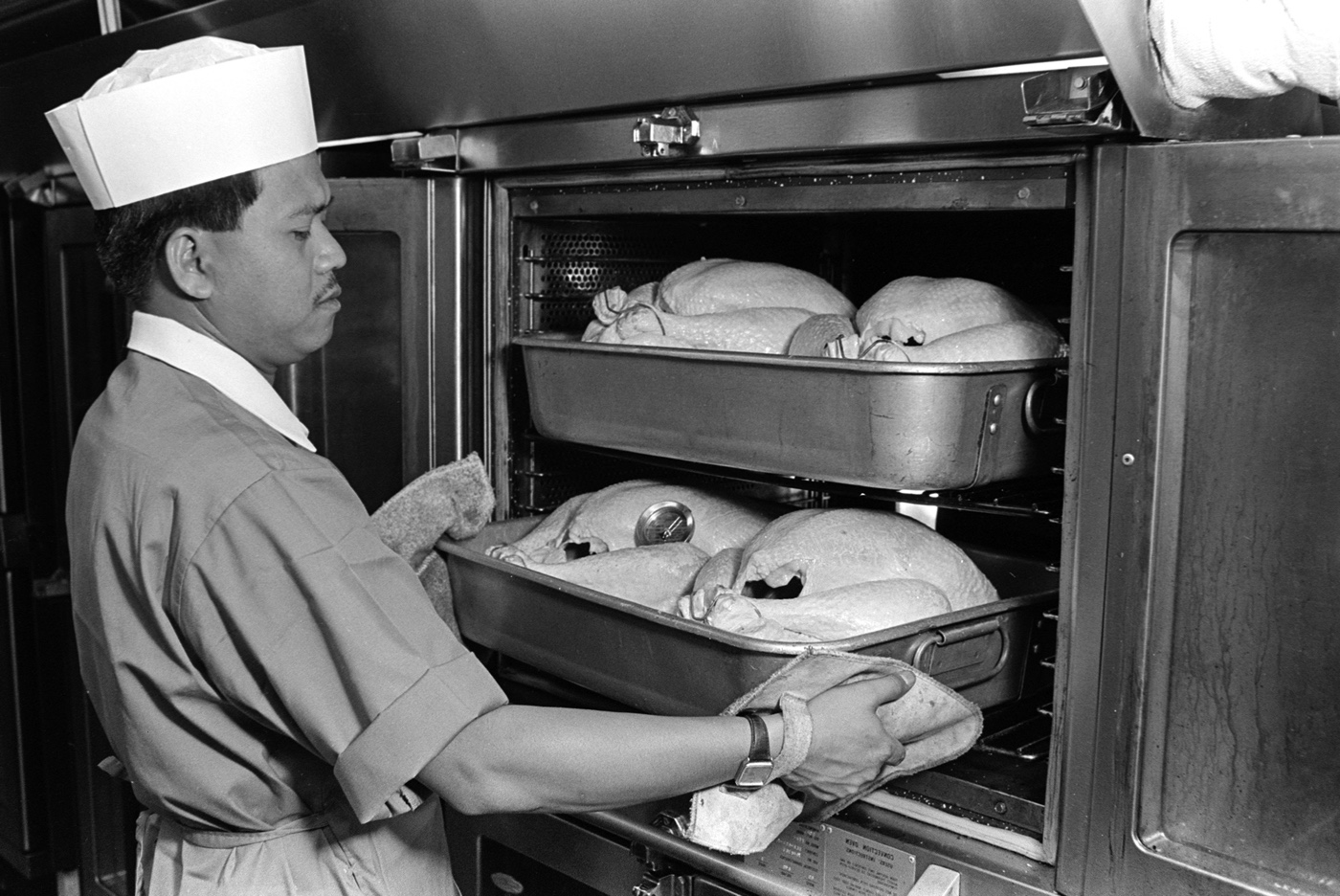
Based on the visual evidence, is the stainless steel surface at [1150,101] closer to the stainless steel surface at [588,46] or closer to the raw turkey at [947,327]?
the stainless steel surface at [588,46]

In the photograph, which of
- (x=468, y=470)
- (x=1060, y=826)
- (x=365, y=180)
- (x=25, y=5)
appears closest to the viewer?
(x=1060, y=826)

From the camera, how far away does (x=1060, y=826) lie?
4.17 feet

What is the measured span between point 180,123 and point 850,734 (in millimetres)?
903

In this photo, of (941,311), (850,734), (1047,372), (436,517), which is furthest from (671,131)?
(850,734)

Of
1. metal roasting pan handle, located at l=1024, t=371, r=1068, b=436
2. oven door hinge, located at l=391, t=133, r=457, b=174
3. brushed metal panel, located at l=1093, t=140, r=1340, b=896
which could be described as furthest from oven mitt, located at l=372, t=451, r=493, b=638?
brushed metal panel, located at l=1093, t=140, r=1340, b=896

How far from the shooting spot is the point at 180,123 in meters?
1.30

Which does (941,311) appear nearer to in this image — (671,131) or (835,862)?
(671,131)

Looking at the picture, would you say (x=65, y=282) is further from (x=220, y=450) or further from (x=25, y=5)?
(x=220, y=450)

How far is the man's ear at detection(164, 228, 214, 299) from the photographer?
1.30 m

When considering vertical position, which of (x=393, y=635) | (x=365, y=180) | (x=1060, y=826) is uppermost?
(x=365, y=180)

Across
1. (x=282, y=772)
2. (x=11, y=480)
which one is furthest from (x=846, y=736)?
(x=11, y=480)

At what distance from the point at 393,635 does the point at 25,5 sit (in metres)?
2.00

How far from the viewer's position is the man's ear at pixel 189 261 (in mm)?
1301

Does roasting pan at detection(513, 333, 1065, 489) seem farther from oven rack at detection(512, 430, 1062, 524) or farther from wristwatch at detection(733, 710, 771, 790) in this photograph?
wristwatch at detection(733, 710, 771, 790)
